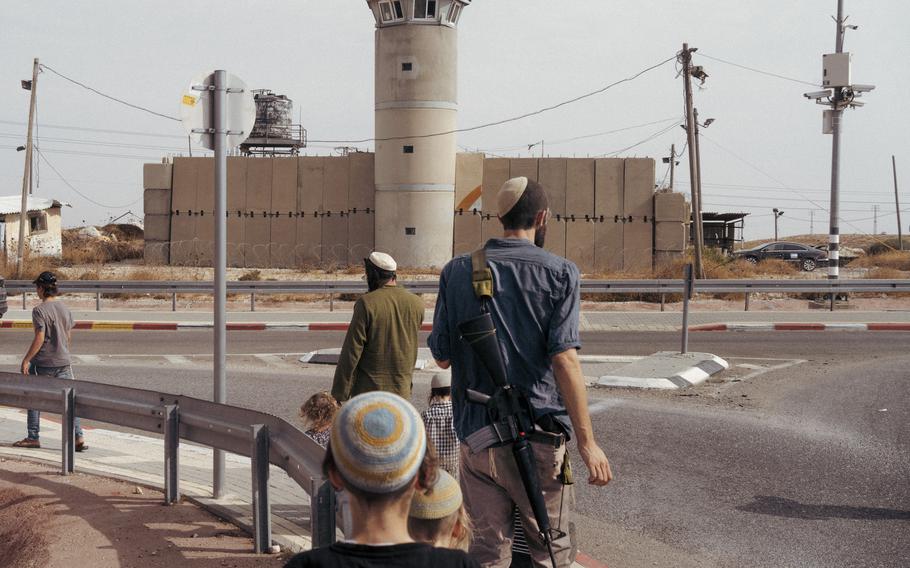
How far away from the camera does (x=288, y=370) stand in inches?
596

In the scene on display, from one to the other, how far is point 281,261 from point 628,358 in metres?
26.8

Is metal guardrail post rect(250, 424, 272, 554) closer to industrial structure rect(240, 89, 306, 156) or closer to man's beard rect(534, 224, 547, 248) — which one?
man's beard rect(534, 224, 547, 248)

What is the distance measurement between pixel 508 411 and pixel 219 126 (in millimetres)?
4034

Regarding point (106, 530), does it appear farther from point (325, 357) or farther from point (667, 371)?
point (325, 357)

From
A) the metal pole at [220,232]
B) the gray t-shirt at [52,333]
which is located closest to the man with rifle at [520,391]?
the metal pole at [220,232]

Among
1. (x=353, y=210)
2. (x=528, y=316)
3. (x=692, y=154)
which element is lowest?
(x=528, y=316)

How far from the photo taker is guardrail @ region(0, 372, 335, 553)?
506cm

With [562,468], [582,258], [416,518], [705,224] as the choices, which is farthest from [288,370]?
[705,224]

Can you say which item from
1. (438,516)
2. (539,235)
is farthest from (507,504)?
(438,516)

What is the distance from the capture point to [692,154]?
105ft

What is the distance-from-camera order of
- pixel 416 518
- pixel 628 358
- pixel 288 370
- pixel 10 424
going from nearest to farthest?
pixel 416 518 < pixel 10 424 < pixel 288 370 < pixel 628 358

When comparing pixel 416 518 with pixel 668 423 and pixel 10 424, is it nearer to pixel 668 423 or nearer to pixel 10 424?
pixel 668 423

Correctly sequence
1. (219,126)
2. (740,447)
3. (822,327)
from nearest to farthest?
(219,126) → (740,447) → (822,327)

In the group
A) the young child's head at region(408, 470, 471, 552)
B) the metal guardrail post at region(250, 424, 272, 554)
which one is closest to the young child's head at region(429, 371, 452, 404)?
the metal guardrail post at region(250, 424, 272, 554)
